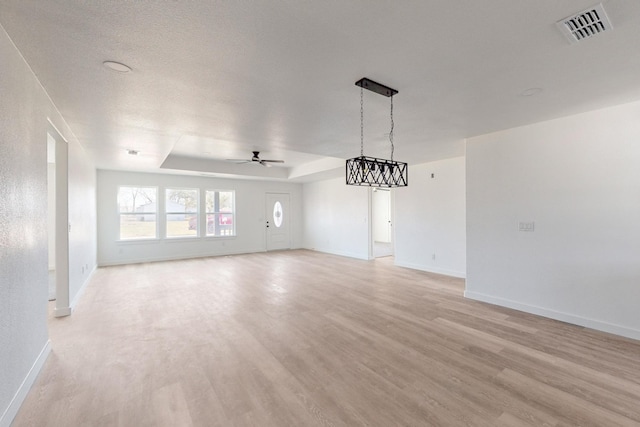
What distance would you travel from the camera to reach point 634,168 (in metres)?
2.99

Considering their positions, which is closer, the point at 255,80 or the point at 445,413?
the point at 445,413

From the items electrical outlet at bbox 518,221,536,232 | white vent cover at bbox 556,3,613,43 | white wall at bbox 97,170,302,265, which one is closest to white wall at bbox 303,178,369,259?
white wall at bbox 97,170,302,265

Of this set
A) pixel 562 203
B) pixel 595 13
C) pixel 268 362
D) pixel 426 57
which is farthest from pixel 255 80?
pixel 562 203

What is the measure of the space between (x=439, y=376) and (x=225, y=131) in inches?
152

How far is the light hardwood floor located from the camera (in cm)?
189

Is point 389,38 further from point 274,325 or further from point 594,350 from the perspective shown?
point 594,350

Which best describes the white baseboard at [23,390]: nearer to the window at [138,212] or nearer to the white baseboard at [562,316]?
the white baseboard at [562,316]

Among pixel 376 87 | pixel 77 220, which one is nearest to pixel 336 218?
pixel 77 220

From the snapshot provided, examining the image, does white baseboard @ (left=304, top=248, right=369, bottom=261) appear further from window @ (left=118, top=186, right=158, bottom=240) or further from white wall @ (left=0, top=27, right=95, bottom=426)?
white wall @ (left=0, top=27, right=95, bottom=426)

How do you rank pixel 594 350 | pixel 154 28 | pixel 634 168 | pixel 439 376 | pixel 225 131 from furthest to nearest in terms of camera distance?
1. pixel 225 131
2. pixel 634 168
3. pixel 594 350
4. pixel 439 376
5. pixel 154 28

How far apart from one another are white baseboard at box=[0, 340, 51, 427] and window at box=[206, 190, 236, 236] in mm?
6158

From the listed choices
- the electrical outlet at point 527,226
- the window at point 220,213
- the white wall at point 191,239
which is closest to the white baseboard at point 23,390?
the electrical outlet at point 527,226

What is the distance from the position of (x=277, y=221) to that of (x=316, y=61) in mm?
8015

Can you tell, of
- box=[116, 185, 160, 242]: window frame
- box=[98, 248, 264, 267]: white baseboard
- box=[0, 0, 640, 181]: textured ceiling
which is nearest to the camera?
box=[0, 0, 640, 181]: textured ceiling
